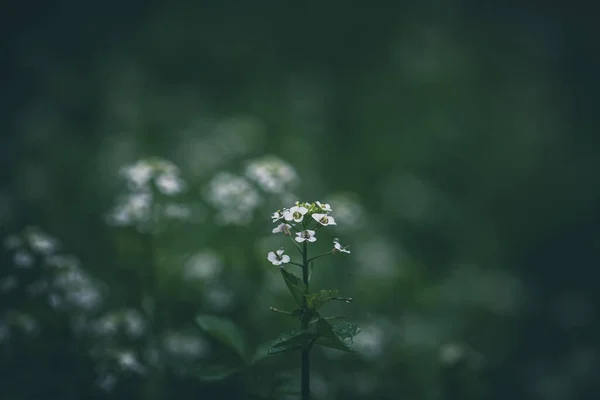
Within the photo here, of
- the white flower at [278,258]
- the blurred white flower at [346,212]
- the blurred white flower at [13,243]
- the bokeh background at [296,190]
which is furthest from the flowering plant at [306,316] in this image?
the blurred white flower at [346,212]

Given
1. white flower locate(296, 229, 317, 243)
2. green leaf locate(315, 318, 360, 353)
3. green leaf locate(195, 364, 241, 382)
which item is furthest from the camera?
green leaf locate(195, 364, 241, 382)

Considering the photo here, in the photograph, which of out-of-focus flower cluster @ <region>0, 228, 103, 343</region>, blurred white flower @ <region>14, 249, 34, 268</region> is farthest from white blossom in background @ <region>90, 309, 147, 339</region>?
blurred white flower @ <region>14, 249, 34, 268</region>

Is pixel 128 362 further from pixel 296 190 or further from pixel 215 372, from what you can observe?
pixel 296 190

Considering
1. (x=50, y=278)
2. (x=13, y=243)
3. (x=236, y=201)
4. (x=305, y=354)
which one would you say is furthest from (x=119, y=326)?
(x=305, y=354)

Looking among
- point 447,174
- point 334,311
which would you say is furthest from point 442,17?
point 334,311

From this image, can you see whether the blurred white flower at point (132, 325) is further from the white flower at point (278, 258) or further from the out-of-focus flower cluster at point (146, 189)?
the white flower at point (278, 258)

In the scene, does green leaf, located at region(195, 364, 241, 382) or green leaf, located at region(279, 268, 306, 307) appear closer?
green leaf, located at region(279, 268, 306, 307)

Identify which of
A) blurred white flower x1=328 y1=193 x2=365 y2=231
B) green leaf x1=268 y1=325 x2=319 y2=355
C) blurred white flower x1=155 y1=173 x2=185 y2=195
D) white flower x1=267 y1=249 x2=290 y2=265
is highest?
blurred white flower x1=328 y1=193 x2=365 y2=231

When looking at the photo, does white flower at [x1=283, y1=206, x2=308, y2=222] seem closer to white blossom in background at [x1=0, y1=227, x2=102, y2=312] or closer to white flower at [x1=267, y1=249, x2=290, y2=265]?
white flower at [x1=267, y1=249, x2=290, y2=265]
